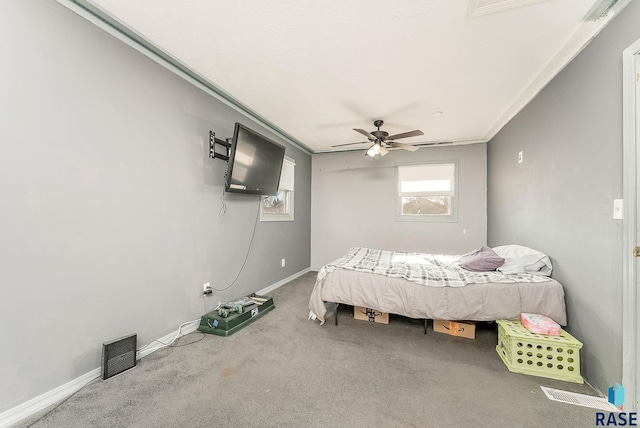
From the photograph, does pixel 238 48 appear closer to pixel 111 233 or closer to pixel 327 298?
pixel 111 233

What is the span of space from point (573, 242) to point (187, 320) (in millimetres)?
3629

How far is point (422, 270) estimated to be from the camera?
9.36 feet

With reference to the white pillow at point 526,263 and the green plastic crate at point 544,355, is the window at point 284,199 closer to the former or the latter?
the white pillow at point 526,263

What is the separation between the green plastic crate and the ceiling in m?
2.35

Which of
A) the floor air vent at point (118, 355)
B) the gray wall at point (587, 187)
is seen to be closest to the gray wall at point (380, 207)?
the gray wall at point (587, 187)

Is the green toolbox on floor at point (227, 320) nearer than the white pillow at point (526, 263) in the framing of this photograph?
No

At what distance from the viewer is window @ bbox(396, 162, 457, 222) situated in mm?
4664

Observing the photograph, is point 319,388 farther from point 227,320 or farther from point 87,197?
point 87,197

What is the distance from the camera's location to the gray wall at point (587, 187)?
64.1 inches

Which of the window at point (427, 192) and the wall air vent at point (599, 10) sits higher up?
the wall air vent at point (599, 10)

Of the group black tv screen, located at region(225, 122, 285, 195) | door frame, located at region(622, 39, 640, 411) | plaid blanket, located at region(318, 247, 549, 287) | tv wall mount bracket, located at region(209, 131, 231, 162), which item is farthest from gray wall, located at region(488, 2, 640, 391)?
tv wall mount bracket, located at region(209, 131, 231, 162)

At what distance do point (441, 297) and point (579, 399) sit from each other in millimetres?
1037

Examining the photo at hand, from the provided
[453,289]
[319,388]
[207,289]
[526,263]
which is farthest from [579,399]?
[207,289]

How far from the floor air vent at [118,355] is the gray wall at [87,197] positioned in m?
0.11
